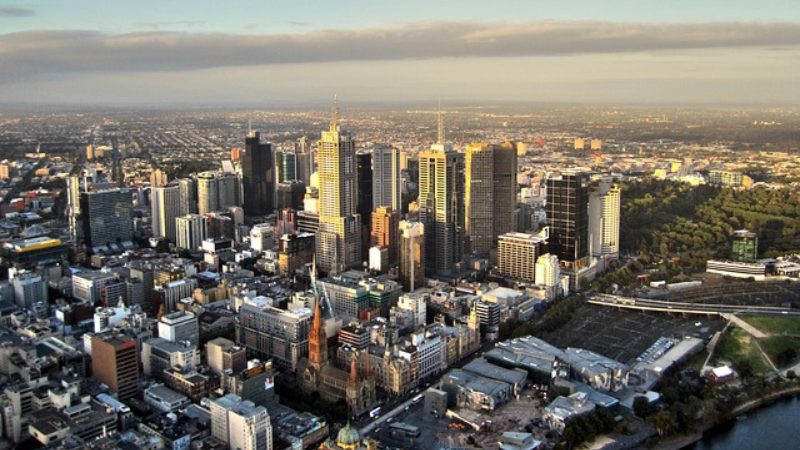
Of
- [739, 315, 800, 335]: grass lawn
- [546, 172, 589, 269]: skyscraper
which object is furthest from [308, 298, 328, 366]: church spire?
[739, 315, 800, 335]: grass lawn

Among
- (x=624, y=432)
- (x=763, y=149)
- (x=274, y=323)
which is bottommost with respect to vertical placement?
(x=624, y=432)

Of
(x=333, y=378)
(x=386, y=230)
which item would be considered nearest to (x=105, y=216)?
(x=386, y=230)

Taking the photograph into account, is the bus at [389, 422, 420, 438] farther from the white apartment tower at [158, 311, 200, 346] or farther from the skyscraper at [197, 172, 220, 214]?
the skyscraper at [197, 172, 220, 214]

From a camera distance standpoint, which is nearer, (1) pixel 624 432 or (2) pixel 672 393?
(1) pixel 624 432

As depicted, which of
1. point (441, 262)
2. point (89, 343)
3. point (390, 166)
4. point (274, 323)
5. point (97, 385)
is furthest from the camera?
point (390, 166)

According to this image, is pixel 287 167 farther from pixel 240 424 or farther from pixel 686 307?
pixel 240 424

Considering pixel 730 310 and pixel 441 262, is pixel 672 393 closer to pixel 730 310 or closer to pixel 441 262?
pixel 730 310

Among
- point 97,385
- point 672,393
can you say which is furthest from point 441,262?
point 97,385
